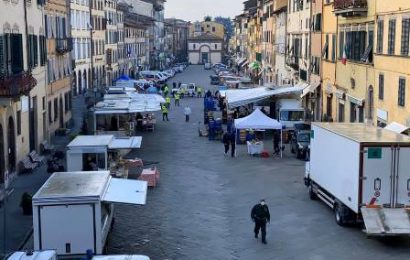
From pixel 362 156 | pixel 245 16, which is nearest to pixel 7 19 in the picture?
pixel 362 156

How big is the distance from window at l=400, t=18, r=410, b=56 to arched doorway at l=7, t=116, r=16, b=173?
16853 millimetres

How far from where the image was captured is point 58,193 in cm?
1675

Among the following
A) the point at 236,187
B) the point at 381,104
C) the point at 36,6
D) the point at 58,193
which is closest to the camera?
the point at 58,193

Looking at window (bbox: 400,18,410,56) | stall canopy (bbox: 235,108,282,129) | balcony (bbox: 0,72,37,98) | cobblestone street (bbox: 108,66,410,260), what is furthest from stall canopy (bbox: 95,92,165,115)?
window (bbox: 400,18,410,56)

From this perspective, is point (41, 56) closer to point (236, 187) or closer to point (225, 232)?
point (236, 187)

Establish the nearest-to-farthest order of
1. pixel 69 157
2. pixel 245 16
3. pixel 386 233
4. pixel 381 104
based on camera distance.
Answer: pixel 386 233
pixel 69 157
pixel 381 104
pixel 245 16

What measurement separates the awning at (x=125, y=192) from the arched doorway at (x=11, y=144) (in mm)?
11715

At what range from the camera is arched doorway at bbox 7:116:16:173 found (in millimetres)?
29342

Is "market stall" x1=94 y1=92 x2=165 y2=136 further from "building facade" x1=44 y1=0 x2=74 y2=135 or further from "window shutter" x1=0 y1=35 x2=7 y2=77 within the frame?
"window shutter" x1=0 y1=35 x2=7 y2=77

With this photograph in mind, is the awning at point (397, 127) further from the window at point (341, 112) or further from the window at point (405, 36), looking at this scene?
the window at point (341, 112)

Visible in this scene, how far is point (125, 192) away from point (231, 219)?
17.6ft

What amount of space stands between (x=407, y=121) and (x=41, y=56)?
19.3 metres

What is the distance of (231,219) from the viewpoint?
22453 millimetres

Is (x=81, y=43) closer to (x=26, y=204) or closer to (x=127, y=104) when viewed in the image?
(x=127, y=104)
